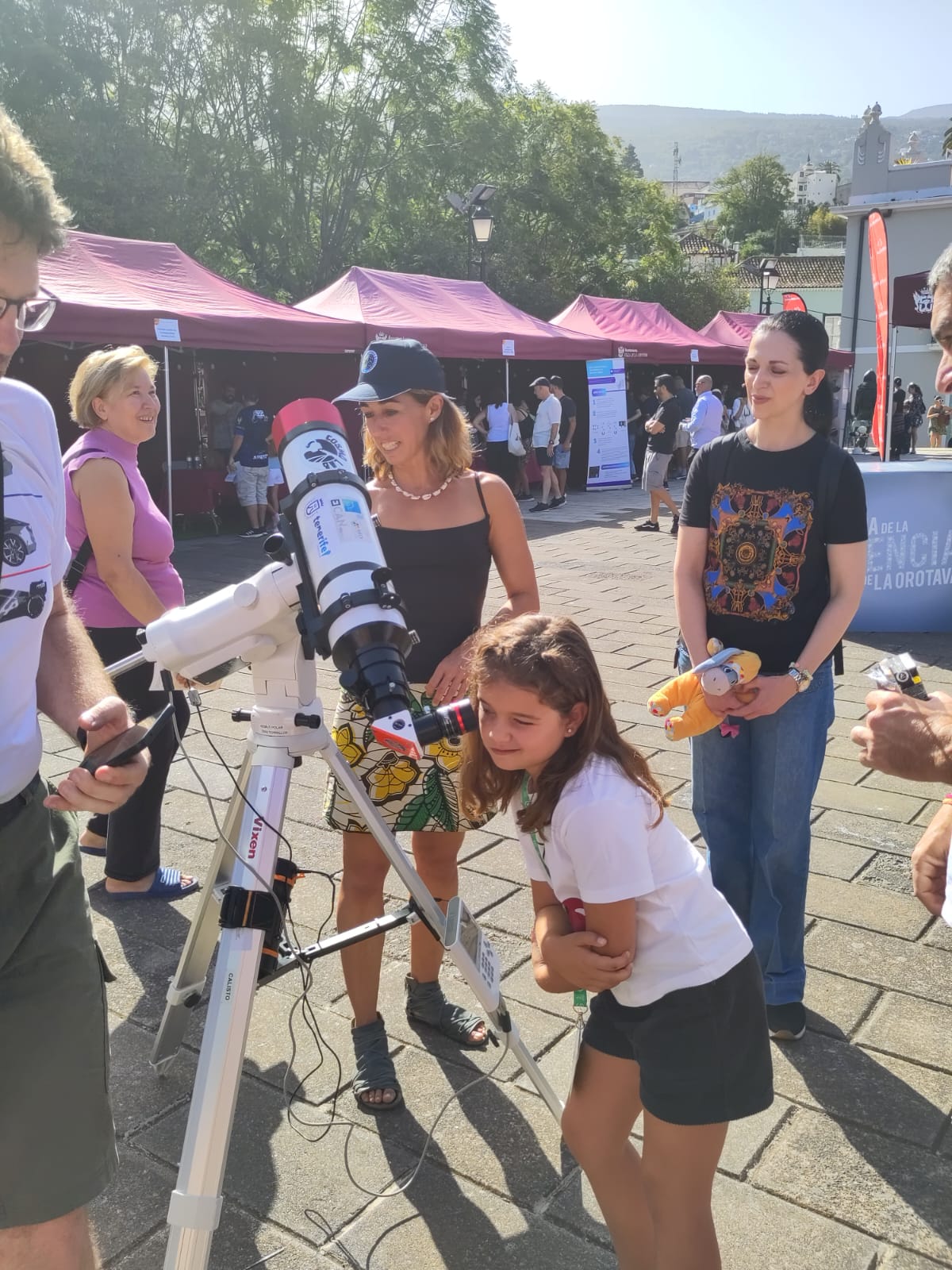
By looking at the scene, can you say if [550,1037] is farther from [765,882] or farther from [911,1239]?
[911,1239]

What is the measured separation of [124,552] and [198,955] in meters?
1.49

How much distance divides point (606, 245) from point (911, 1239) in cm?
3726

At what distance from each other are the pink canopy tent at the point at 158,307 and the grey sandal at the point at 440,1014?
26.3ft

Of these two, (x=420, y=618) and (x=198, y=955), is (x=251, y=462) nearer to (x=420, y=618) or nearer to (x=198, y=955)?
(x=420, y=618)

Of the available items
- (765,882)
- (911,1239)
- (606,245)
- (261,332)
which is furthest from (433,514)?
(606,245)

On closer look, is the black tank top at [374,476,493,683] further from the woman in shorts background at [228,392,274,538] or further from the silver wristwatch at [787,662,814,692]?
the woman in shorts background at [228,392,274,538]

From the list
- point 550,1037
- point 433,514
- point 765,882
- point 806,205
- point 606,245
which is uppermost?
point 806,205

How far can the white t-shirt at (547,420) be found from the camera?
1498cm

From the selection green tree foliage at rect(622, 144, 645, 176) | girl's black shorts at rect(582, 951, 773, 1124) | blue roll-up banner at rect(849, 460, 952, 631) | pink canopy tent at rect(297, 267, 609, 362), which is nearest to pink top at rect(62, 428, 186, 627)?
girl's black shorts at rect(582, 951, 773, 1124)

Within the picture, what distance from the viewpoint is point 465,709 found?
1.71 m

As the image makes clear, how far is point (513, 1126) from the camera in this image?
241cm

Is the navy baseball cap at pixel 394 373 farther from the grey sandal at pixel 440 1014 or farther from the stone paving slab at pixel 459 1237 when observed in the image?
the stone paving slab at pixel 459 1237

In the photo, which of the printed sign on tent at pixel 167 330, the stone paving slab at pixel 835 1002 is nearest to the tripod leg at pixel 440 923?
the stone paving slab at pixel 835 1002

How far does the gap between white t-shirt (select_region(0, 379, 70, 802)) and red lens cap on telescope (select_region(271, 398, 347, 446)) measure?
0.39m
